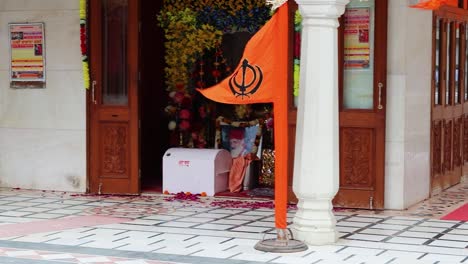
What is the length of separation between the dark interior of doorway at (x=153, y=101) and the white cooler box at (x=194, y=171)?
1.05 m

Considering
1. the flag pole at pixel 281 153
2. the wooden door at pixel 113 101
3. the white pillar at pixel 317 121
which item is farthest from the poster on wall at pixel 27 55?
the flag pole at pixel 281 153

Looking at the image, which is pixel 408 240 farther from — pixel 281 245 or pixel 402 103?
pixel 402 103

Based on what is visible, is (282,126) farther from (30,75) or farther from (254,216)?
(30,75)

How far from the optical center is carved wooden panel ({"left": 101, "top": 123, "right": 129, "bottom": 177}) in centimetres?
1087

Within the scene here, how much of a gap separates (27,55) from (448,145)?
5.27 m

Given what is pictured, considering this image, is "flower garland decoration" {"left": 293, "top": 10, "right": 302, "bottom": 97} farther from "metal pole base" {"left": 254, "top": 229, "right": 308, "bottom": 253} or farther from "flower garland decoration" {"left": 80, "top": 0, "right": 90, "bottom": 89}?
"metal pole base" {"left": 254, "top": 229, "right": 308, "bottom": 253}

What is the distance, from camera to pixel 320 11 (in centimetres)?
767

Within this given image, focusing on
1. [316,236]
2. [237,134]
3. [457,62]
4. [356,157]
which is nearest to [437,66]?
[457,62]

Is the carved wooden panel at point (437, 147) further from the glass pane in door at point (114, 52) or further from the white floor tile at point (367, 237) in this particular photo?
the glass pane in door at point (114, 52)

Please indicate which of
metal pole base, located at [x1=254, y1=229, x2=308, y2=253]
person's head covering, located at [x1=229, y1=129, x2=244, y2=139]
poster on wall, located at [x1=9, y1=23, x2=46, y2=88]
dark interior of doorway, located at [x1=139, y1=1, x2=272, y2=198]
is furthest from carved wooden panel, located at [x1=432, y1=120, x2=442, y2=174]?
poster on wall, located at [x1=9, y1=23, x2=46, y2=88]

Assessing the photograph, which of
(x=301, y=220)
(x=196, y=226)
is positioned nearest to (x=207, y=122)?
(x=196, y=226)

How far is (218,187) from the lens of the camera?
10914 millimetres

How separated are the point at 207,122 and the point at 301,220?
4.24 metres

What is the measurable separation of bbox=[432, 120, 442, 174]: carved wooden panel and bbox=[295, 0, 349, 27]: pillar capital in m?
3.52
